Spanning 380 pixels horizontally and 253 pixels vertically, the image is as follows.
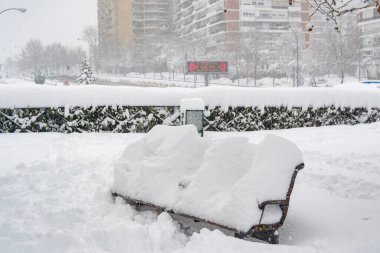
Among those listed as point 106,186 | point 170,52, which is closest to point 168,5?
point 170,52

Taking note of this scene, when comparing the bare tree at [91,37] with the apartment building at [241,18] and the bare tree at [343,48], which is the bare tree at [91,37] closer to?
the apartment building at [241,18]

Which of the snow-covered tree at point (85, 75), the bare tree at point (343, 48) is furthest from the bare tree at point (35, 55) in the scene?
the bare tree at point (343, 48)

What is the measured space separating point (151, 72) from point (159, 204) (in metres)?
88.7

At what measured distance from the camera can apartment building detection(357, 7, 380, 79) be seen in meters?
65.0

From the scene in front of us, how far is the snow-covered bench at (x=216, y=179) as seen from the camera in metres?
4.42

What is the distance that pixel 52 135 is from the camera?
13445 millimetres

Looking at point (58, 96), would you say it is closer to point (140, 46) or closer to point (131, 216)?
point (131, 216)

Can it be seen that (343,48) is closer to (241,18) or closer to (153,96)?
(241,18)

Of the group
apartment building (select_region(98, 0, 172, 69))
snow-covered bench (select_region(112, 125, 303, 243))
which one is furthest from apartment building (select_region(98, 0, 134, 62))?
snow-covered bench (select_region(112, 125, 303, 243))

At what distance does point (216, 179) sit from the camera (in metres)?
4.96

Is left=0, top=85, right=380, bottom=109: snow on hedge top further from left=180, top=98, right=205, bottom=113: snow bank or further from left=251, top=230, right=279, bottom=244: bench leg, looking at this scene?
left=251, top=230, right=279, bottom=244: bench leg

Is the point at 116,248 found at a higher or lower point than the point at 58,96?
lower

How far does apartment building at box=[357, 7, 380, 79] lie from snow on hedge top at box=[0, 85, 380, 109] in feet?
173

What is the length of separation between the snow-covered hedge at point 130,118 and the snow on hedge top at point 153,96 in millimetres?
207
